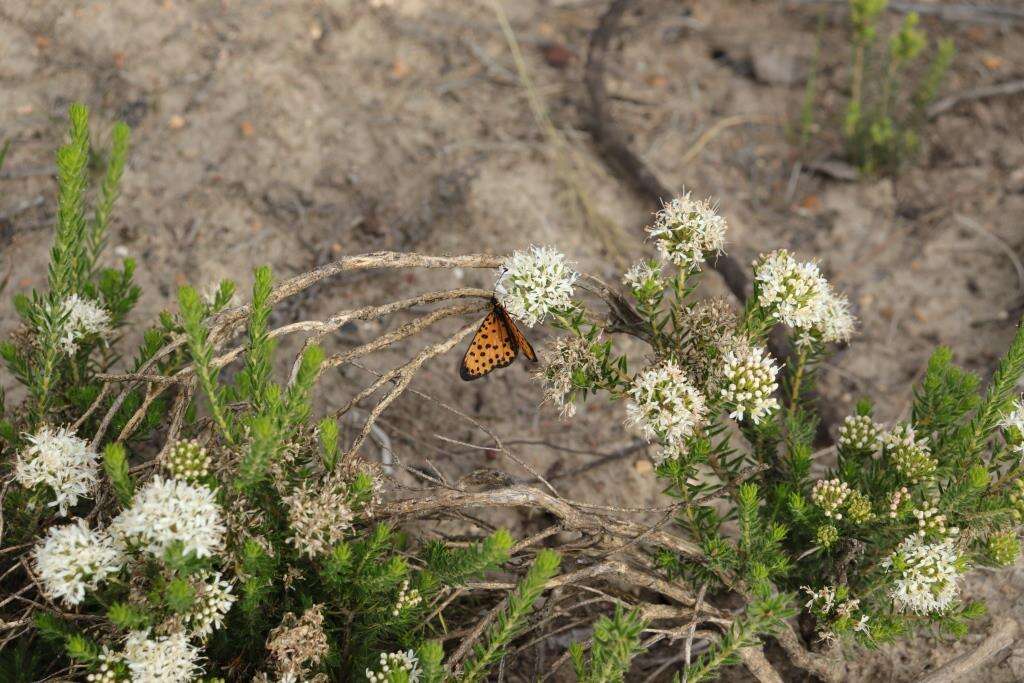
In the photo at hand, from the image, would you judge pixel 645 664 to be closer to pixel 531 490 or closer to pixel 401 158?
pixel 531 490

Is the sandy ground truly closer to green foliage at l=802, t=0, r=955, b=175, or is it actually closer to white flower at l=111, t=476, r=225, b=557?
green foliage at l=802, t=0, r=955, b=175

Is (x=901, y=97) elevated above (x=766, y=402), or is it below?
below

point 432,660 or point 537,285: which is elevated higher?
point 537,285

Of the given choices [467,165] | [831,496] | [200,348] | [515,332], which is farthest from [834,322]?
[467,165]

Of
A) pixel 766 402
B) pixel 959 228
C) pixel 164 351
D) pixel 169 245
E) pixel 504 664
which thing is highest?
pixel 164 351

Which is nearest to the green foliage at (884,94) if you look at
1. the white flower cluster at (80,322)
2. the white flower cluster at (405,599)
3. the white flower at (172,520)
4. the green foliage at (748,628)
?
the green foliage at (748,628)

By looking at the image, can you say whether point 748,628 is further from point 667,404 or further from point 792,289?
point 792,289

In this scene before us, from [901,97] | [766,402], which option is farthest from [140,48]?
[901,97]
